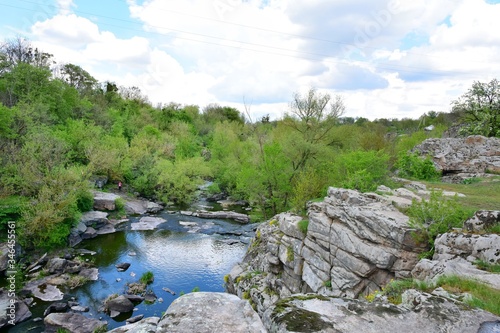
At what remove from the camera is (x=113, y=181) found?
38.5 meters

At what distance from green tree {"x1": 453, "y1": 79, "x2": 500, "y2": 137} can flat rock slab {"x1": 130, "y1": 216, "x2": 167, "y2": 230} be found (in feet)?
95.8

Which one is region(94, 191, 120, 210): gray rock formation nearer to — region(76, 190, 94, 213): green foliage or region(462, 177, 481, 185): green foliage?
region(76, 190, 94, 213): green foliage

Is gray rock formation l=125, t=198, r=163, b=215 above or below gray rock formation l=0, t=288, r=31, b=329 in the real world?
above

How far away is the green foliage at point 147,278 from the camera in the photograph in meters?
18.9

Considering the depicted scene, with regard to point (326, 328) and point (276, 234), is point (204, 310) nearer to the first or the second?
point (326, 328)

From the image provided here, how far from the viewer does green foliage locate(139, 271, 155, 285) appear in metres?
18.9

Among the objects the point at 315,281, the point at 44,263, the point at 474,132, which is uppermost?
the point at 474,132

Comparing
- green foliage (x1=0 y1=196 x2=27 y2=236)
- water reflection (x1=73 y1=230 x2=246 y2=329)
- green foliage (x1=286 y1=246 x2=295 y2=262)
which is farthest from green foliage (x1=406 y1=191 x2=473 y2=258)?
green foliage (x1=0 y1=196 x2=27 y2=236)

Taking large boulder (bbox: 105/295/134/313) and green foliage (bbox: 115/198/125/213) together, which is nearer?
large boulder (bbox: 105/295/134/313)

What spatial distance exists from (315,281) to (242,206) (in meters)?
24.3

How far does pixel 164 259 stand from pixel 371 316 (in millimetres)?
19964

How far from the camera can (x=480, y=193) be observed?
13953 mm

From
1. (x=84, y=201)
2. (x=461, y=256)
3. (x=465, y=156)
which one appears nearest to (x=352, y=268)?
(x=461, y=256)

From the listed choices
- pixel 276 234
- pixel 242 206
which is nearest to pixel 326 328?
pixel 276 234
